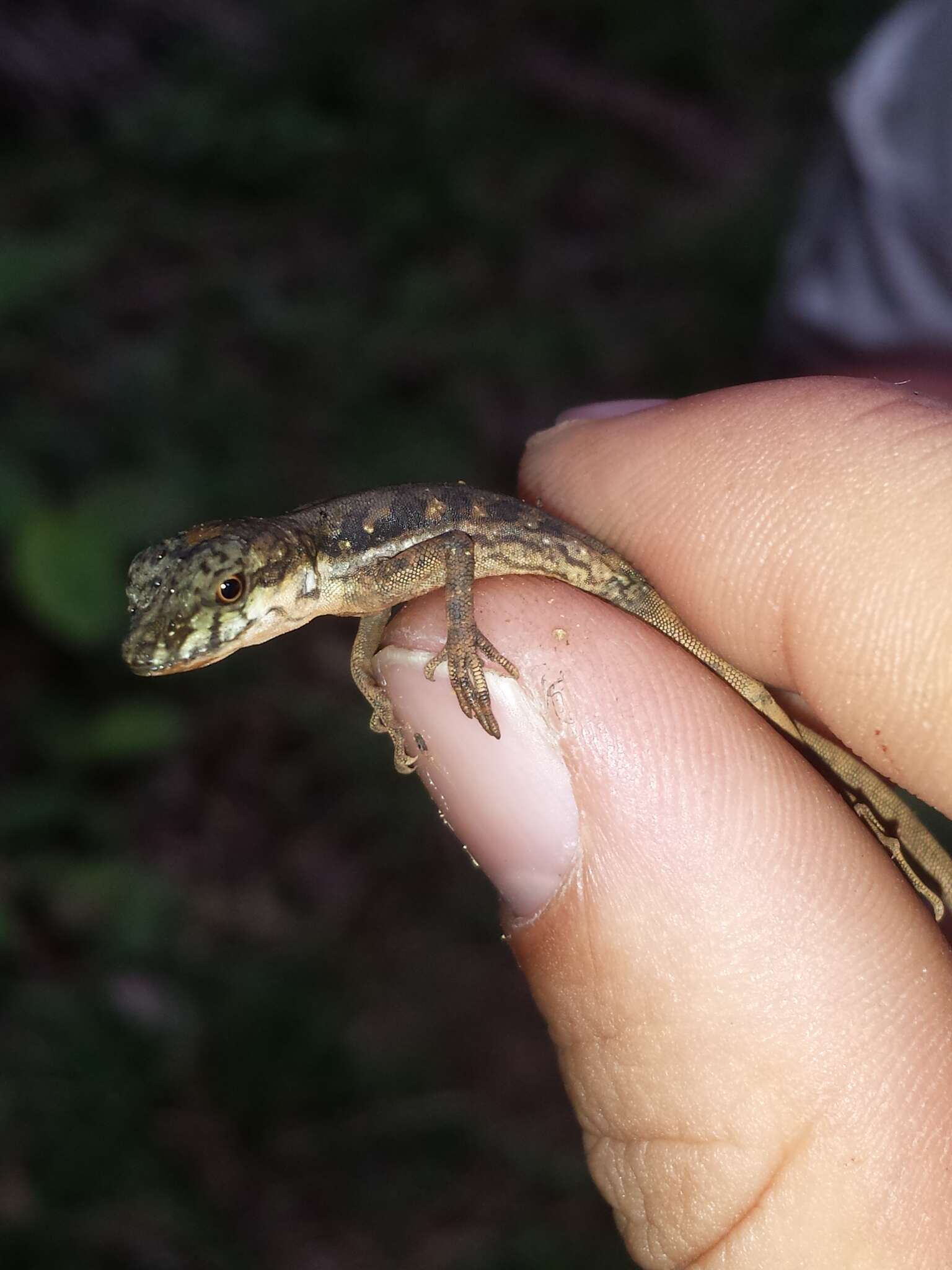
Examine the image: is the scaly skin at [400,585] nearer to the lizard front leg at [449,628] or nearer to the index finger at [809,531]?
the lizard front leg at [449,628]

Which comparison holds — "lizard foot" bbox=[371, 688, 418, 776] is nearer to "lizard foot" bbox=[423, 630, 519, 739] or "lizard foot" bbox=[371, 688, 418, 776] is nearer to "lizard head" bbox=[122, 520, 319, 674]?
"lizard foot" bbox=[423, 630, 519, 739]

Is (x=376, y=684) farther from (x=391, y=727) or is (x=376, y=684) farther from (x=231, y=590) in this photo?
(x=231, y=590)

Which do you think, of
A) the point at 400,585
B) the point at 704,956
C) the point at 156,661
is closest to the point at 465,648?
the point at 400,585

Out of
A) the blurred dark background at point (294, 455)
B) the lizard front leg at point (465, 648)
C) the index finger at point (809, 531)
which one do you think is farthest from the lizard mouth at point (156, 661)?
the blurred dark background at point (294, 455)

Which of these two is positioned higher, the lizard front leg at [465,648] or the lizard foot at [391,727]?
the lizard front leg at [465,648]

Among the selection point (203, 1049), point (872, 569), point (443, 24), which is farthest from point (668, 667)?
point (443, 24)

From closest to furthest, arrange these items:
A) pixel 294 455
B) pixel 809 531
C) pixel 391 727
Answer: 1. pixel 809 531
2. pixel 391 727
3. pixel 294 455

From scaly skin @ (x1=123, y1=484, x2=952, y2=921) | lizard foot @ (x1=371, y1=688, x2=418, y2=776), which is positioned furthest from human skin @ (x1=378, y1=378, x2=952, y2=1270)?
lizard foot @ (x1=371, y1=688, x2=418, y2=776)
